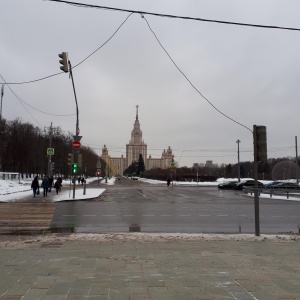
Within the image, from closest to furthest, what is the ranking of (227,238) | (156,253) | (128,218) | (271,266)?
(271,266) → (156,253) → (227,238) → (128,218)

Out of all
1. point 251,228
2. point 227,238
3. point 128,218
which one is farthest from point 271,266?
point 128,218

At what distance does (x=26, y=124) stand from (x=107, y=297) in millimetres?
84912

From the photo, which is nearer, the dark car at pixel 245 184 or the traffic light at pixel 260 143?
the traffic light at pixel 260 143

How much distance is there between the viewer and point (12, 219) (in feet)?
50.1

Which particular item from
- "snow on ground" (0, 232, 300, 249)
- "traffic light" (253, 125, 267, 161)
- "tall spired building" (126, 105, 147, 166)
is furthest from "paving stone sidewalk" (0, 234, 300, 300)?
"tall spired building" (126, 105, 147, 166)

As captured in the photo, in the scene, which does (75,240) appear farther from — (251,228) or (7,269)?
(251,228)

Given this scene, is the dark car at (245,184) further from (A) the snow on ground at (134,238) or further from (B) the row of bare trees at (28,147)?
(A) the snow on ground at (134,238)

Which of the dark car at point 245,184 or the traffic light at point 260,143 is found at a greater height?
the traffic light at point 260,143

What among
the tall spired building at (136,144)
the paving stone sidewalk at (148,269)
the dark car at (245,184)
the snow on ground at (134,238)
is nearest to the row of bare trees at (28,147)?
the dark car at (245,184)

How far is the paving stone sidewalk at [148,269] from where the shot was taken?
16.9 ft

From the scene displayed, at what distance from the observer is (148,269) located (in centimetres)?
646

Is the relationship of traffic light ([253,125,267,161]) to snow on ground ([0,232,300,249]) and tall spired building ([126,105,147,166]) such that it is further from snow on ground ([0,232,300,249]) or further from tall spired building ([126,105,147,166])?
tall spired building ([126,105,147,166])

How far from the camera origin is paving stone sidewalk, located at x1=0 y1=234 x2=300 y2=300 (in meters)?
5.14

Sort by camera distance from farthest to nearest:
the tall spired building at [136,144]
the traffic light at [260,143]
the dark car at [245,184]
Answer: the tall spired building at [136,144], the dark car at [245,184], the traffic light at [260,143]
